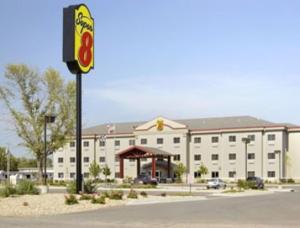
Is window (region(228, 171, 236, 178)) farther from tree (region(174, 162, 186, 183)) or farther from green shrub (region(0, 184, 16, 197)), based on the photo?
green shrub (region(0, 184, 16, 197))

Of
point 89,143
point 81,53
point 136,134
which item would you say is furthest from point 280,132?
point 81,53

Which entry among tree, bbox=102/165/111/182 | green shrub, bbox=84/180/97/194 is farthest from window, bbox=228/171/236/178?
green shrub, bbox=84/180/97/194

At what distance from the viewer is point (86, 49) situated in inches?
1316

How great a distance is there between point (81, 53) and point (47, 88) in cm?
3697

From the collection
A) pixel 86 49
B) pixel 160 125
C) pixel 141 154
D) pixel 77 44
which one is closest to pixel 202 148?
pixel 160 125

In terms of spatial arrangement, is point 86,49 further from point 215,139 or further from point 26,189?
point 215,139

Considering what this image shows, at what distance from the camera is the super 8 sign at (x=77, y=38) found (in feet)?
105

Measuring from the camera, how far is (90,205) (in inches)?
1016

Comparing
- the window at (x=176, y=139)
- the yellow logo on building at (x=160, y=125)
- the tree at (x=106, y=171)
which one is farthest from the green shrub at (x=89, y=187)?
the yellow logo on building at (x=160, y=125)

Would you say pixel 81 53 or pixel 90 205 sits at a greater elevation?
pixel 81 53

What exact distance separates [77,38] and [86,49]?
123 centimetres

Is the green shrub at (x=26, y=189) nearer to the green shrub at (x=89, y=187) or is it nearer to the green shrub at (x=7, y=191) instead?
the green shrub at (x=7, y=191)

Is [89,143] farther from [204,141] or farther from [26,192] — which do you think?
[26,192]

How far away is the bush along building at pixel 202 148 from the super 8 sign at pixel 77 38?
60.4 metres
